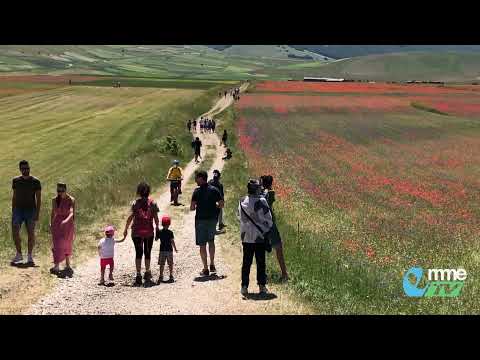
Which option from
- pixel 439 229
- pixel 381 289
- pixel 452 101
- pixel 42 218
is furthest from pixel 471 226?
pixel 452 101

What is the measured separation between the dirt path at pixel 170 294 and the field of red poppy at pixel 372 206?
1264mm

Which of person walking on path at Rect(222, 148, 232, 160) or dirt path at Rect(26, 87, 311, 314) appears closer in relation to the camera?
dirt path at Rect(26, 87, 311, 314)

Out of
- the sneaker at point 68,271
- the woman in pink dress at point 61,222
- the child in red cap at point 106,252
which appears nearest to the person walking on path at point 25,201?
the woman in pink dress at point 61,222

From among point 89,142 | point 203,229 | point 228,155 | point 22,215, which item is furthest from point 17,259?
point 89,142

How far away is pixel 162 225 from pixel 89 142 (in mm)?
35602

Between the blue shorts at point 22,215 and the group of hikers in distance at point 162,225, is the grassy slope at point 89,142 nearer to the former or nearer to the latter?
the blue shorts at point 22,215

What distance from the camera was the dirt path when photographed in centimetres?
950

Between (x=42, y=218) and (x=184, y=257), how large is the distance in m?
5.38

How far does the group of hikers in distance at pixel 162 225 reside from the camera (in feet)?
33.0

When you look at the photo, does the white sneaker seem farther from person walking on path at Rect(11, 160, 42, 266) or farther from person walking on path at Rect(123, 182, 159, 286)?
person walking on path at Rect(123, 182, 159, 286)

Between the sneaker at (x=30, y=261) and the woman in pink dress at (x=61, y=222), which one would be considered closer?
the woman in pink dress at (x=61, y=222)

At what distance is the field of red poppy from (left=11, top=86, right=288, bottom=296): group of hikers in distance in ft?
3.94

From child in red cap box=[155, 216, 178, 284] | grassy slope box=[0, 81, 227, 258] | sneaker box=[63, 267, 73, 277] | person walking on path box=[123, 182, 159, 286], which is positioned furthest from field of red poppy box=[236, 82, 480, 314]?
grassy slope box=[0, 81, 227, 258]

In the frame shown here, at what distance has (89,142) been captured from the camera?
146 feet
